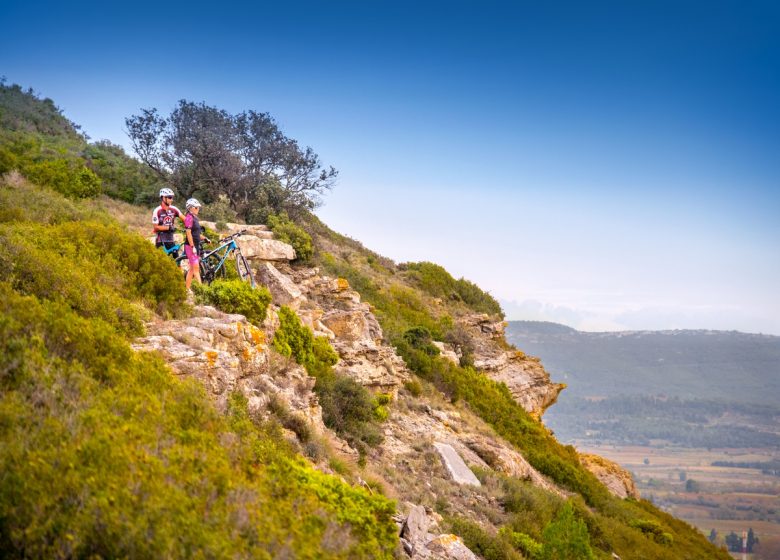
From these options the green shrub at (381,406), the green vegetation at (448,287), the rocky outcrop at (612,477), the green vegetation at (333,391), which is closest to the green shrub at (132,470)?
the green vegetation at (333,391)

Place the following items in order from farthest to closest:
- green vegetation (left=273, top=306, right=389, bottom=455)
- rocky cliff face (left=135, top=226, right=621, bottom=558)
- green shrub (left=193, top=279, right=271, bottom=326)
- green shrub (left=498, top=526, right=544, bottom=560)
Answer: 1. green vegetation (left=273, top=306, right=389, bottom=455)
2. green shrub (left=193, top=279, right=271, bottom=326)
3. green shrub (left=498, top=526, right=544, bottom=560)
4. rocky cliff face (left=135, top=226, right=621, bottom=558)

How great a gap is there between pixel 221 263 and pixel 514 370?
15.0 metres

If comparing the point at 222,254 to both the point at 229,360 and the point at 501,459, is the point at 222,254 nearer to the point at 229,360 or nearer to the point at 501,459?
the point at 229,360

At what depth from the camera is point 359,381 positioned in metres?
11.9

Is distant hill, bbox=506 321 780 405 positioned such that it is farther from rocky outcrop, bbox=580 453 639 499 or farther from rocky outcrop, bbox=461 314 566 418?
rocky outcrop, bbox=580 453 639 499

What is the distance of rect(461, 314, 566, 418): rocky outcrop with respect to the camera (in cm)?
2055

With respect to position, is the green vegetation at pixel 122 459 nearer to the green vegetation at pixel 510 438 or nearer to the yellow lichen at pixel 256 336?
the yellow lichen at pixel 256 336

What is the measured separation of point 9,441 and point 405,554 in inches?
169

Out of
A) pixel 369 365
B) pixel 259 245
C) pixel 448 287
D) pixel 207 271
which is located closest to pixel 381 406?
pixel 369 365

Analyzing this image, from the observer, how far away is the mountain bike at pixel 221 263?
10906 mm

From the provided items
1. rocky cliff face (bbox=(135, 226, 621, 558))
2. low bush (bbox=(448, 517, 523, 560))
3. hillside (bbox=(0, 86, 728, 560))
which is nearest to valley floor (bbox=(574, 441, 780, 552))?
hillside (bbox=(0, 86, 728, 560))

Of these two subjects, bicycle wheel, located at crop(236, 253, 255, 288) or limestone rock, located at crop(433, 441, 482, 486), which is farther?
bicycle wheel, located at crop(236, 253, 255, 288)

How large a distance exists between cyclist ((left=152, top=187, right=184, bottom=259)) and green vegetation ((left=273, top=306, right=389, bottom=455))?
9.35ft

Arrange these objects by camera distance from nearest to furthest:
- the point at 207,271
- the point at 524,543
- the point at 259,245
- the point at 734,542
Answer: the point at 524,543
the point at 207,271
the point at 259,245
the point at 734,542
